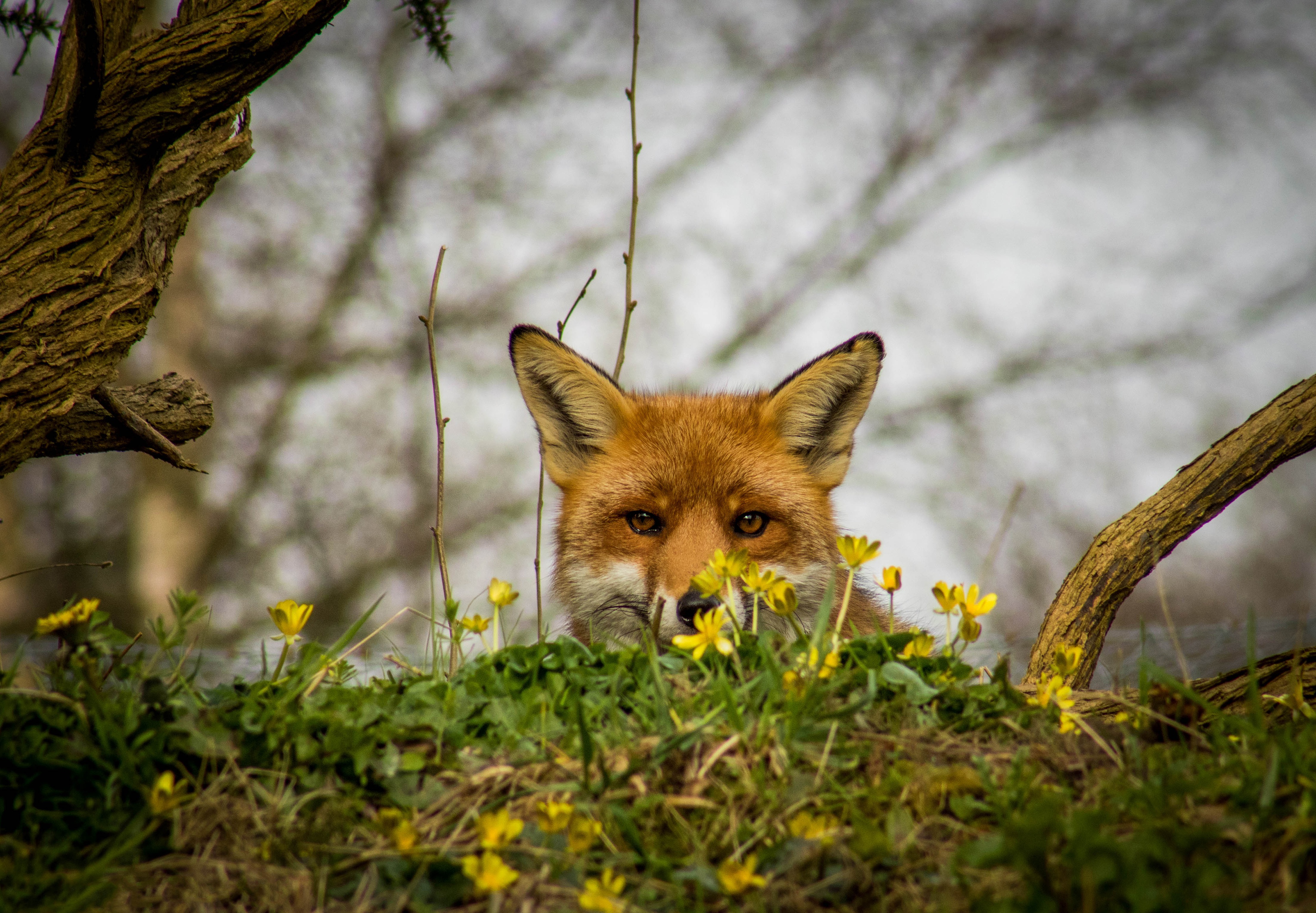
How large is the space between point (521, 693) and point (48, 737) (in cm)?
104

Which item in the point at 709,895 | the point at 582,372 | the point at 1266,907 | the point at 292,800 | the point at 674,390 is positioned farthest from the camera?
the point at 674,390

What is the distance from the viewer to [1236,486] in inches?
130

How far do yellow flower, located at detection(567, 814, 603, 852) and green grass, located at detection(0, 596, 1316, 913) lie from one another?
42 millimetres

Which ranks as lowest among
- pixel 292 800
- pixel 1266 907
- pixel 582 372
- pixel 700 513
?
pixel 1266 907

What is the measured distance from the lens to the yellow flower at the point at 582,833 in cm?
169

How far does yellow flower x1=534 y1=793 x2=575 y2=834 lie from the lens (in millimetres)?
1726

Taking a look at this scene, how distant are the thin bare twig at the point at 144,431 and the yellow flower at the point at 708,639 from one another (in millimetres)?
1918

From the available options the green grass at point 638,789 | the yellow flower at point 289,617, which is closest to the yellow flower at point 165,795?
the green grass at point 638,789

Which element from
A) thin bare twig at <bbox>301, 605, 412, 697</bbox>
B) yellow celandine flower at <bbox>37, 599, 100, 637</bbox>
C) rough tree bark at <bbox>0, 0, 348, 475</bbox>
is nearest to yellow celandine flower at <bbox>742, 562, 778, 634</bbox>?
thin bare twig at <bbox>301, 605, 412, 697</bbox>

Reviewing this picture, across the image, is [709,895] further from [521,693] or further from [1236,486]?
[1236,486]

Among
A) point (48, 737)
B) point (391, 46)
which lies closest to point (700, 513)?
point (48, 737)

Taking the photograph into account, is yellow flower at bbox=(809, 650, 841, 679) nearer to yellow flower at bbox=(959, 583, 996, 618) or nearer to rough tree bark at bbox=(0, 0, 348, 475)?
yellow flower at bbox=(959, 583, 996, 618)

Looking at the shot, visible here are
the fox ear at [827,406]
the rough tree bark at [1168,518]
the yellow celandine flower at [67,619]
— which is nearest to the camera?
the yellow celandine flower at [67,619]

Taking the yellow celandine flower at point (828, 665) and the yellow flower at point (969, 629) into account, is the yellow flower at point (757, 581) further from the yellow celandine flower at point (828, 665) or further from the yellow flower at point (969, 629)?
the yellow flower at point (969, 629)
